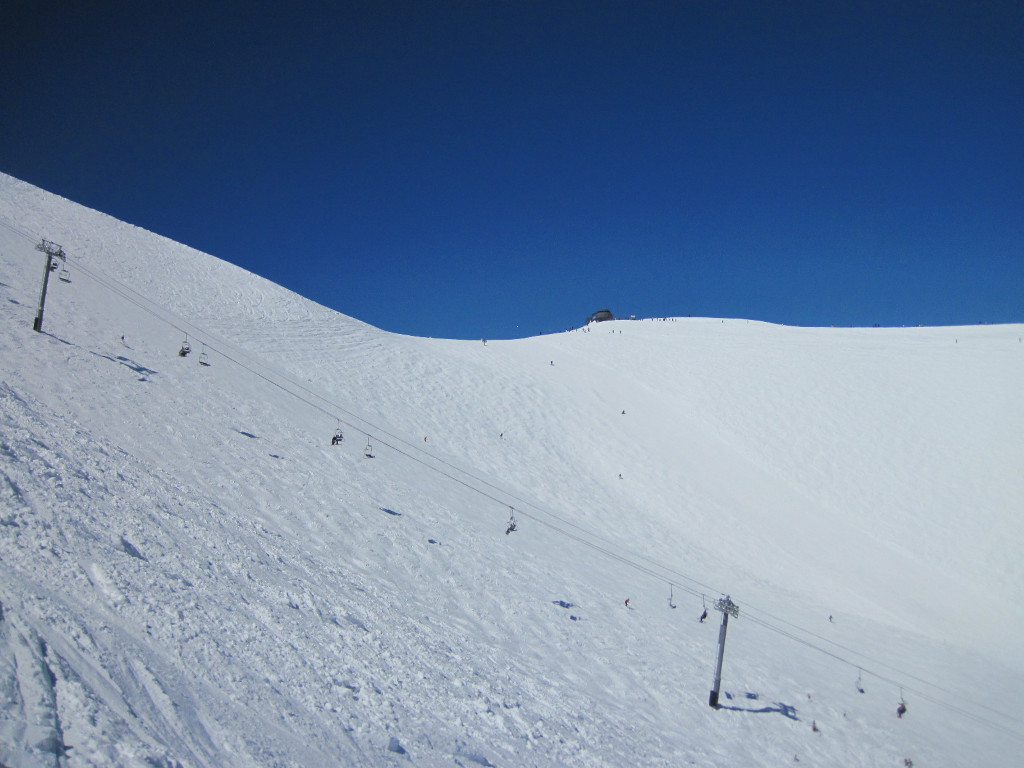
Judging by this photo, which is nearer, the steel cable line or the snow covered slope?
the snow covered slope

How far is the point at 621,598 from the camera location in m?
19.2

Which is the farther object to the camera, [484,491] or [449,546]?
[484,491]

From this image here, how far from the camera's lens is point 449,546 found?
18547 mm

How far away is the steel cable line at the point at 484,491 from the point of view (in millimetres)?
19172

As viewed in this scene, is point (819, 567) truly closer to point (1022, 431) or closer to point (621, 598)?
point (621, 598)

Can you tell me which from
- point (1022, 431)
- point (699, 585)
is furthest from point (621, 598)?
point (1022, 431)

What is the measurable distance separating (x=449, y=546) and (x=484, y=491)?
6.97 metres

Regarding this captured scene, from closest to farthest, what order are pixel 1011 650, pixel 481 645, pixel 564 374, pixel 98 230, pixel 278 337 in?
pixel 481 645, pixel 1011 650, pixel 278 337, pixel 98 230, pixel 564 374

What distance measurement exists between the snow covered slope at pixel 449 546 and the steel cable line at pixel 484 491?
6.9 inches

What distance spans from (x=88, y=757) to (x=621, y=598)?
16.0 m

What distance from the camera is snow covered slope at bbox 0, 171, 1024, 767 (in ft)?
29.2

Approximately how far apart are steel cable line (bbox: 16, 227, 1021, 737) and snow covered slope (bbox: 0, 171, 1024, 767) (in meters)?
0.18

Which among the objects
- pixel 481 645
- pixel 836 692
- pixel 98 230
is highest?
pixel 98 230

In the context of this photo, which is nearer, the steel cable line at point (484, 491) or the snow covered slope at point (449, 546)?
the snow covered slope at point (449, 546)
